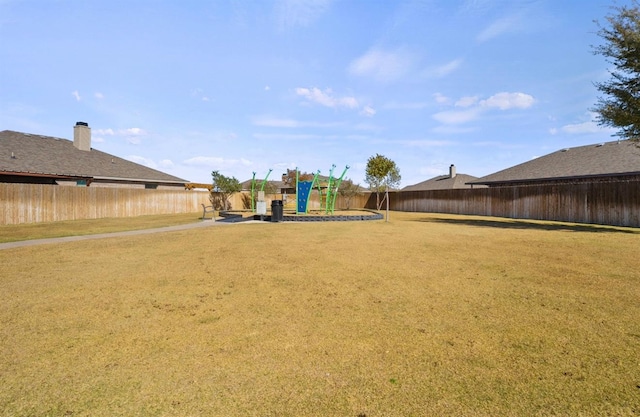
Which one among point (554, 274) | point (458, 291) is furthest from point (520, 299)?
point (554, 274)

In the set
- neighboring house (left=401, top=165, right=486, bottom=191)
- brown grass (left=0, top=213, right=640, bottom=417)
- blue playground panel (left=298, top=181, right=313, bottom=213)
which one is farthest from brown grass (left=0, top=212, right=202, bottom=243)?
neighboring house (left=401, top=165, right=486, bottom=191)

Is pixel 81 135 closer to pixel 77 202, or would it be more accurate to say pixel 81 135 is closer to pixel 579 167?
pixel 77 202

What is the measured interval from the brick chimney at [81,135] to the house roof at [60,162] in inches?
19.7

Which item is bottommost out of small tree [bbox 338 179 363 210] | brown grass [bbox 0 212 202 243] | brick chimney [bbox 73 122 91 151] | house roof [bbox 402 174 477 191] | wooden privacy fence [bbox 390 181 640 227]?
brown grass [bbox 0 212 202 243]

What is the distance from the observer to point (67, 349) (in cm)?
331

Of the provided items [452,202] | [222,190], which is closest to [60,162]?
[222,190]

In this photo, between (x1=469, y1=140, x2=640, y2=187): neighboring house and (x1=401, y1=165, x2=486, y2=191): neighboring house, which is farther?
(x1=401, y1=165, x2=486, y2=191): neighboring house

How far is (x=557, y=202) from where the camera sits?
20047mm

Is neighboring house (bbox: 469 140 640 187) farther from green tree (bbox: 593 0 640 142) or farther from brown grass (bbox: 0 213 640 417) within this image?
brown grass (bbox: 0 213 640 417)

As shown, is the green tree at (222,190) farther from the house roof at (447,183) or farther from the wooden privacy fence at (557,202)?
the house roof at (447,183)

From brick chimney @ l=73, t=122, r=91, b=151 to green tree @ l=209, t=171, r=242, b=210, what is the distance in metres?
11.6

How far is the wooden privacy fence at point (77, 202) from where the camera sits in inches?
702

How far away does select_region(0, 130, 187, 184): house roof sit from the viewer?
73.8 ft

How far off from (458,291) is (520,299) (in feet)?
2.81
